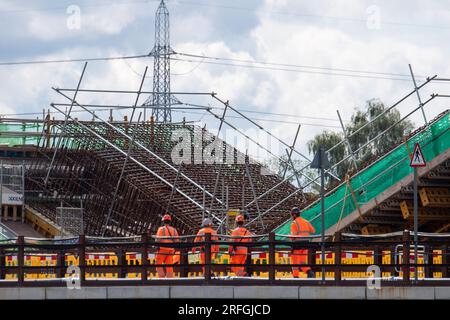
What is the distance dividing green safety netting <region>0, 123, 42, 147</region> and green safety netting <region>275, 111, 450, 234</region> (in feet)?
76.9

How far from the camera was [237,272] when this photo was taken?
27500mm

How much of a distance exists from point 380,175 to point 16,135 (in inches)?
1085

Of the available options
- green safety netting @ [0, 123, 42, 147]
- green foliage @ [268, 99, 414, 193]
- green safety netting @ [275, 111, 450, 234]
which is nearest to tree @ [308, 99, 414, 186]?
green foliage @ [268, 99, 414, 193]

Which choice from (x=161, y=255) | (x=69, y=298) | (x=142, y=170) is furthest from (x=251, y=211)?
(x=69, y=298)

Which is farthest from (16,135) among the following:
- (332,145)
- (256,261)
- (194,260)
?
(256,261)

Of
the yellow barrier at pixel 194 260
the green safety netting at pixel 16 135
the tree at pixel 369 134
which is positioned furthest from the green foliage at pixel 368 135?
the yellow barrier at pixel 194 260

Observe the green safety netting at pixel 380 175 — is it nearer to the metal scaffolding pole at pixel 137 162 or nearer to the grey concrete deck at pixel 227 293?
the metal scaffolding pole at pixel 137 162

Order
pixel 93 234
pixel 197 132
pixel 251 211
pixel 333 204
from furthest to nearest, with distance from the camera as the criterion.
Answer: pixel 197 132 < pixel 93 234 < pixel 251 211 < pixel 333 204

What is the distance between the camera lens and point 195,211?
4972cm

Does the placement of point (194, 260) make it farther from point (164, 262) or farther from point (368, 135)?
point (368, 135)

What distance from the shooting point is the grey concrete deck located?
23.4 meters
